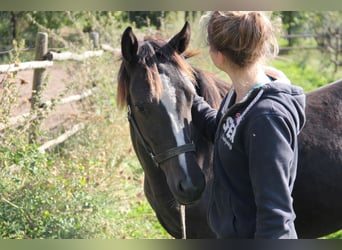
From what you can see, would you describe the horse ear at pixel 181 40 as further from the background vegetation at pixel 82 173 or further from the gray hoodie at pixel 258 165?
the gray hoodie at pixel 258 165

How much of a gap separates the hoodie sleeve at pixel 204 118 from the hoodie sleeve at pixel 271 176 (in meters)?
0.72

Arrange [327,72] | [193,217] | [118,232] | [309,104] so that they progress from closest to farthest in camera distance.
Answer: [193,217] < [309,104] < [118,232] < [327,72]

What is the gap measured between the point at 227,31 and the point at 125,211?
331cm

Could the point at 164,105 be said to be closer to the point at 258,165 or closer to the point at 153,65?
the point at 153,65

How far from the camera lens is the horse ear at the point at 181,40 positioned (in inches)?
90.1

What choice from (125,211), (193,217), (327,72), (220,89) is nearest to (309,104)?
(220,89)

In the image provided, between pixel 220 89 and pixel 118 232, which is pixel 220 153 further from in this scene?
pixel 118 232

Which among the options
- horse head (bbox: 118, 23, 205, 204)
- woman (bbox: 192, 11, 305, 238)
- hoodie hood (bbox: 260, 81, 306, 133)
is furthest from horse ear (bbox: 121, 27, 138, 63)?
hoodie hood (bbox: 260, 81, 306, 133)

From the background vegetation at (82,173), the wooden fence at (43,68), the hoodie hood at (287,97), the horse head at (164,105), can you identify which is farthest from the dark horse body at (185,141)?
the wooden fence at (43,68)

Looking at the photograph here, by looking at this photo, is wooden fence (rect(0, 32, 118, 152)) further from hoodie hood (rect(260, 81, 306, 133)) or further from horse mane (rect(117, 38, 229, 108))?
hoodie hood (rect(260, 81, 306, 133))

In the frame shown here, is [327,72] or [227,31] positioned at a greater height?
[227,31]

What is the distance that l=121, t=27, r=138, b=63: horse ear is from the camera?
7.22 ft

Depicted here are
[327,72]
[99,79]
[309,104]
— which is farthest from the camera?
[327,72]
